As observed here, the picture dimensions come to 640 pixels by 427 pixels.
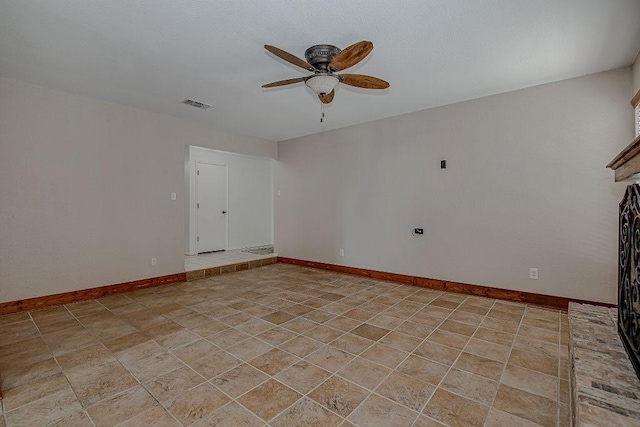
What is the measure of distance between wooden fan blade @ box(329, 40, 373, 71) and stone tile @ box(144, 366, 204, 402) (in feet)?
8.16

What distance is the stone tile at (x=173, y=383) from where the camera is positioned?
6.07ft

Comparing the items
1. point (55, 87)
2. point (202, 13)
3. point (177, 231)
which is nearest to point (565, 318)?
point (202, 13)

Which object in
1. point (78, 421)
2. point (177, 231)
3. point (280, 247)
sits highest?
point (177, 231)

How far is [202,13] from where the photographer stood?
2.09m

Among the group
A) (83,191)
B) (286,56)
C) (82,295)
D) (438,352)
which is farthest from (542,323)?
→ (83,191)

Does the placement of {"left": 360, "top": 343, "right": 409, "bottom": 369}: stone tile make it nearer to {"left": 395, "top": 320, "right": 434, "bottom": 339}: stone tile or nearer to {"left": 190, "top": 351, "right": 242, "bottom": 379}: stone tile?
{"left": 395, "top": 320, "right": 434, "bottom": 339}: stone tile

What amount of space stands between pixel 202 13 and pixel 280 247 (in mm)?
4736

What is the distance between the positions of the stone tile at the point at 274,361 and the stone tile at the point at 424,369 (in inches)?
32.5

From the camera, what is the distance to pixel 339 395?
183 centimetres

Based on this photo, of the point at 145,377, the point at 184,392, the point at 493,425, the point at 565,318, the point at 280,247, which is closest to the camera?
the point at 493,425

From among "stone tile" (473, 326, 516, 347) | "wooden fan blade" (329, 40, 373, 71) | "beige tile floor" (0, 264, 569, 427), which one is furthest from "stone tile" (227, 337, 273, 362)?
"wooden fan blade" (329, 40, 373, 71)

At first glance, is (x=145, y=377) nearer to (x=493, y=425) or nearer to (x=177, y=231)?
(x=493, y=425)

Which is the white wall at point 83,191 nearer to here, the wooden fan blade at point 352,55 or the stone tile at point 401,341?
the wooden fan blade at point 352,55

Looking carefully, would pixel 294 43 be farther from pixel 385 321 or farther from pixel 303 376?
pixel 385 321
